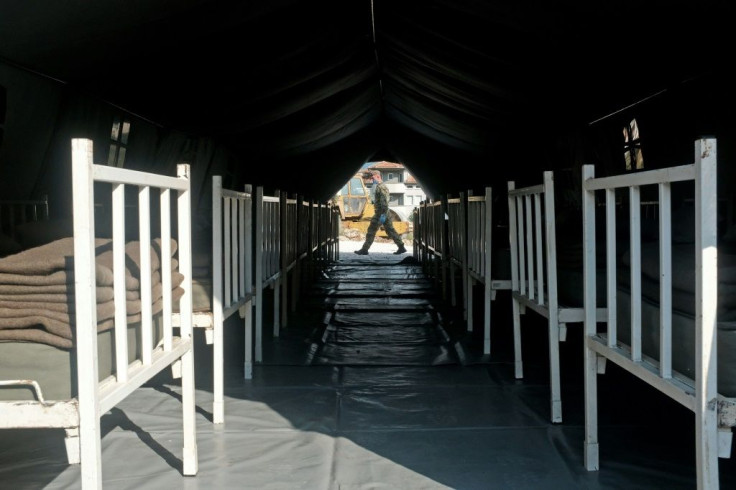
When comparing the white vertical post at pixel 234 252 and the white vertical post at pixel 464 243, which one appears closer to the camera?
the white vertical post at pixel 234 252

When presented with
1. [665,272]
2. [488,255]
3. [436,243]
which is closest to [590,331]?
[665,272]

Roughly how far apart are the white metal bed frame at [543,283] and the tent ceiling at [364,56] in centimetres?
72

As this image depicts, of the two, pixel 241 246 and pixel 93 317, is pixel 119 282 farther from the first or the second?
pixel 241 246

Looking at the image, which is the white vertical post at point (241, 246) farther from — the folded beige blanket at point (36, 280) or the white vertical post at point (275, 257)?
the folded beige blanket at point (36, 280)

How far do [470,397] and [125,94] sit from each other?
2.37m

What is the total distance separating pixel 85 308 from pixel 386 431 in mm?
1689

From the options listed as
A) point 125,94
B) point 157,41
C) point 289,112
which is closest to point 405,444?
point 157,41

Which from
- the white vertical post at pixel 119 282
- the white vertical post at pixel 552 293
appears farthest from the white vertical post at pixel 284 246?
the white vertical post at pixel 119 282

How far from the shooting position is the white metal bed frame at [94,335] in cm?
150

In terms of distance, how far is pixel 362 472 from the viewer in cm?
247

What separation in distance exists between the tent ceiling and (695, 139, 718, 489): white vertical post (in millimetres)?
1363

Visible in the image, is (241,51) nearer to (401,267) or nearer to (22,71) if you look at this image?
(22,71)

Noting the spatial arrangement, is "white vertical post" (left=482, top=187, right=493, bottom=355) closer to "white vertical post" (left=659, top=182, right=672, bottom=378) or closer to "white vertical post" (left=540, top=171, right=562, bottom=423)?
"white vertical post" (left=540, top=171, right=562, bottom=423)

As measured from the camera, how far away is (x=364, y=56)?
16.7ft
